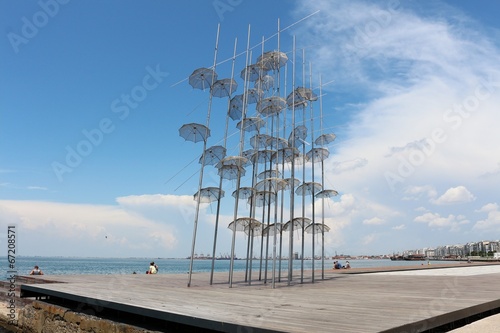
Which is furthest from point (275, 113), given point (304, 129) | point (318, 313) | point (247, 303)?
point (318, 313)

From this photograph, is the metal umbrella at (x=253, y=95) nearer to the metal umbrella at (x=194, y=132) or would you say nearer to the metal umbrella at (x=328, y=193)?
the metal umbrella at (x=194, y=132)

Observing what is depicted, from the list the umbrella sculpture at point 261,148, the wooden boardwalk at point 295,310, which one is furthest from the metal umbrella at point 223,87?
the wooden boardwalk at point 295,310

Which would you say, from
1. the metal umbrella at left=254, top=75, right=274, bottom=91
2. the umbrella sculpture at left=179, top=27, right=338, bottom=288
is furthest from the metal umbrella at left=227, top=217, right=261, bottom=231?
the metal umbrella at left=254, top=75, right=274, bottom=91

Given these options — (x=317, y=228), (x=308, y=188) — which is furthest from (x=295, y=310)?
(x=308, y=188)

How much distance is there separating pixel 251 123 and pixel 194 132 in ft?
8.09

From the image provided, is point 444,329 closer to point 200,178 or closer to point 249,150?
point 200,178

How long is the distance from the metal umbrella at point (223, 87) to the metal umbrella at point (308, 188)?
491cm

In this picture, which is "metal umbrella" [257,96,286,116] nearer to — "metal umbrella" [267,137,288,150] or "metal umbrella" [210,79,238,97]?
"metal umbrella" [267,137,288,150]

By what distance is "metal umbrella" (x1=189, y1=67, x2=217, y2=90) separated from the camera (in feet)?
49.9

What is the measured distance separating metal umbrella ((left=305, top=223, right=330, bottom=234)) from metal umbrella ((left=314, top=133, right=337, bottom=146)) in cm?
389

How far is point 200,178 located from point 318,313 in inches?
329

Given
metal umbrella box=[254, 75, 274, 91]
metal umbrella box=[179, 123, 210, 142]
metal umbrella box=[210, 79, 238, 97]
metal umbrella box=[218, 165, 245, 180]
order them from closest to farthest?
1. metal umbrella box=[179, 123, 210, 142]
2. metal umbrella box=[218, 165, 245, 180]
3. metal umbrella box=[210, 79, 238, 97]
4. metal umbrella box=[254, 75, 274, 91]

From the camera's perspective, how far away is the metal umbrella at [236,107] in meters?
16.4

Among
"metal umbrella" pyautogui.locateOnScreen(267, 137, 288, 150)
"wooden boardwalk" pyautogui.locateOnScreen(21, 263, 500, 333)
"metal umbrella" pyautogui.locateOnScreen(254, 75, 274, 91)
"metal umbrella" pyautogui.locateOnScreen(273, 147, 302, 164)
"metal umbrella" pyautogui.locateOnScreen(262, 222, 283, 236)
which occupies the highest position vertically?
"metal umbrella" pyautogui.locateOnScreen(254, 75, 274, 91)
